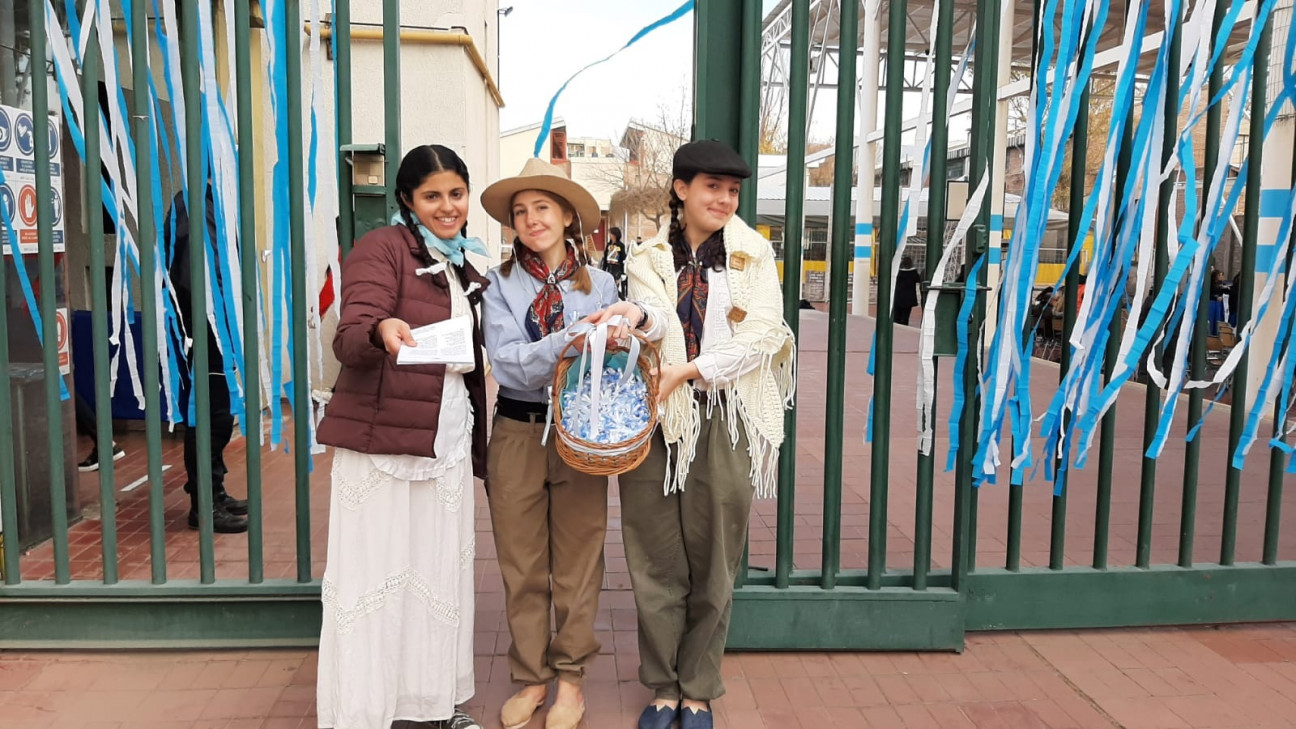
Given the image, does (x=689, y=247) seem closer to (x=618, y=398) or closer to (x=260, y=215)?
(x=618, y=398)

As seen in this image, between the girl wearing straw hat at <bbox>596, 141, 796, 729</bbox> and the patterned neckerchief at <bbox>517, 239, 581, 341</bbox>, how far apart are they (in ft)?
0.77

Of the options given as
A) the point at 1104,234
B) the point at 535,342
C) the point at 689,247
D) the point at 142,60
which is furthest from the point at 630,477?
the point at 142,60

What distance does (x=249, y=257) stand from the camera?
3.27 m

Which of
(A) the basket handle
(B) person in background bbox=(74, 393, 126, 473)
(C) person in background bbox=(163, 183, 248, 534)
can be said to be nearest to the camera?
(A) the basket handle

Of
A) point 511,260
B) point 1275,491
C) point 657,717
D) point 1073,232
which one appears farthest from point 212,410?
point 1275,491

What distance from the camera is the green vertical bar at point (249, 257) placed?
3.19 meters

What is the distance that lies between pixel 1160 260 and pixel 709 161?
6.35ft

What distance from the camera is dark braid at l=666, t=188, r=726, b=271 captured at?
285 cm

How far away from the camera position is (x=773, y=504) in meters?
5.55

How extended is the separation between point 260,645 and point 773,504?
303cm

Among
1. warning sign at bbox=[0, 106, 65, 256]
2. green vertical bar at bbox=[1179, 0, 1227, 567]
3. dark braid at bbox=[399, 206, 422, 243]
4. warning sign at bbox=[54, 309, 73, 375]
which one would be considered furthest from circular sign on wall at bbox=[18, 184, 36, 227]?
green vertical bar at bbox=[1179, 0, 1227, 567]

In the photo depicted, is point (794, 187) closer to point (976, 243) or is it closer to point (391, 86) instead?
point (976, 243)

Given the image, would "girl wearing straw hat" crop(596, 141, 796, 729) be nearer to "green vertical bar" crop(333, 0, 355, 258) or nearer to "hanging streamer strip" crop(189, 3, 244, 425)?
"green vertical bar" crop(333, 0, 355, 258)

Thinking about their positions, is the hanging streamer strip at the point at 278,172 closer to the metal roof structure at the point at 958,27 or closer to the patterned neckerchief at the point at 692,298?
the patterned neckerchief at the point at 692,298
